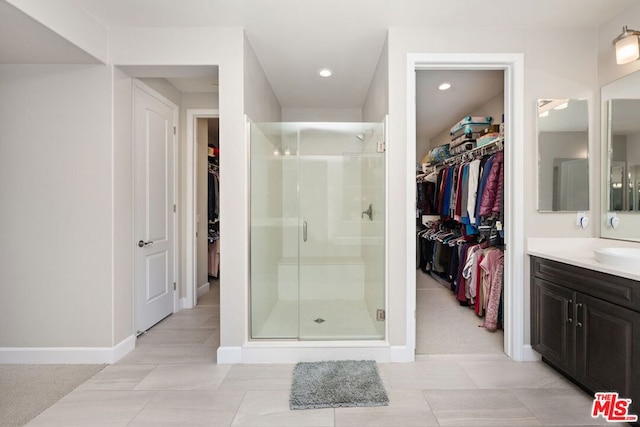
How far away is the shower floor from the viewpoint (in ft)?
8.77

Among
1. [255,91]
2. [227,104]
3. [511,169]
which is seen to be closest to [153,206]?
[227,104]

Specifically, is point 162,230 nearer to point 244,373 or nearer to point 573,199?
point 244,373

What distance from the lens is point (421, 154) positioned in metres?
6.61

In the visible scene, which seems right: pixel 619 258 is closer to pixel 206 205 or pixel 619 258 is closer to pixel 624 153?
pixel 624 153

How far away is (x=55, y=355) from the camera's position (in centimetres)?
253

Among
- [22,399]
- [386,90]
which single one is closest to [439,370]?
[386,90]

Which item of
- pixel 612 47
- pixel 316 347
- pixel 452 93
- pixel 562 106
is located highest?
pixel 452 93

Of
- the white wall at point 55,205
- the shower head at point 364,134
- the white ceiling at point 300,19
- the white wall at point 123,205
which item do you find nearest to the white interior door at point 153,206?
the white wall at point 123,205

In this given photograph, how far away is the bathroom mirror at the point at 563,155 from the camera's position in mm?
2518

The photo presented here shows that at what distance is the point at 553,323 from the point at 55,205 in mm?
3760

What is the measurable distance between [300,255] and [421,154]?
4573mm

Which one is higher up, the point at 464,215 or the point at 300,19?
the point at 300,19

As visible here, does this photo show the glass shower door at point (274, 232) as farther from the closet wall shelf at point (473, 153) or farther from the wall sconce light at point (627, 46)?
the wall sconce light at point (627, 46)

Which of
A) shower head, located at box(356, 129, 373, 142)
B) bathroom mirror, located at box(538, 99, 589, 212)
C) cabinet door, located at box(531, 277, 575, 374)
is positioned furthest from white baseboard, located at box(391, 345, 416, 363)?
shower head, located at box(356, 129, 373, 142)
